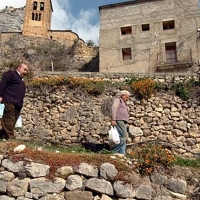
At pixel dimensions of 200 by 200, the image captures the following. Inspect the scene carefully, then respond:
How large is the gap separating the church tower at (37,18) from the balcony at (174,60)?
3064 cm

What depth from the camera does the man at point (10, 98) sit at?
235 inches

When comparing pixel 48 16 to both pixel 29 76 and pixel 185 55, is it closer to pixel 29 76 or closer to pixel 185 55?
pixel 185 55

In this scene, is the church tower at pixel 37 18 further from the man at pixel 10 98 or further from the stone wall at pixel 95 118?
the man at pixel 10 98

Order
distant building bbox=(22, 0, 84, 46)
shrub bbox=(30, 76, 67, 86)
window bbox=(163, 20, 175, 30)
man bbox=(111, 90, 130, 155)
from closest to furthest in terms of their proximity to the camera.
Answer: man bbox=(111, 90, 130, 155) → shrub bbox=(30, 76, 67, 86) → window bbox=(163, 20, 175, 30) → distant building bbox=(22, 0, 84, 46)

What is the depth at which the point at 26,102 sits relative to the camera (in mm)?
10930

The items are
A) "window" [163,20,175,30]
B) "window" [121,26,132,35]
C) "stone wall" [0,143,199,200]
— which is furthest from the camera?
"window" [121,26,132,35]

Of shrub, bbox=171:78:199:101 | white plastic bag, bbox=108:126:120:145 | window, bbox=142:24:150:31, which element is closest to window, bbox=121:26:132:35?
window, bbox=142:24:150:31

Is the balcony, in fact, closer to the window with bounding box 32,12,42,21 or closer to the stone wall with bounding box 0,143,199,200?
the stone wall with bounding box 0,143,199,200

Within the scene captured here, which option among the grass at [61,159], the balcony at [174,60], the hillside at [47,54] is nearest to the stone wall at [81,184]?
the grass at [61,159]

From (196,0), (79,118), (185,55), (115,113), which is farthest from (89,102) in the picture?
(196,0)

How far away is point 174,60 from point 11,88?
17303mm

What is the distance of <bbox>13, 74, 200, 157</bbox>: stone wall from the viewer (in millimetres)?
9836

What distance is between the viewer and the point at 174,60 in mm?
21562

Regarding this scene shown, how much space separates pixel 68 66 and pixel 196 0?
11737 mm
